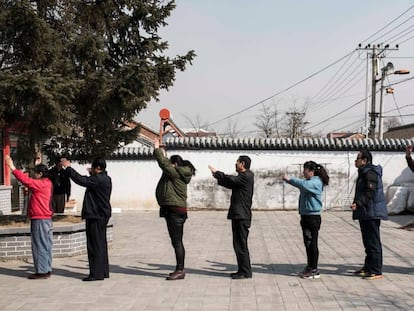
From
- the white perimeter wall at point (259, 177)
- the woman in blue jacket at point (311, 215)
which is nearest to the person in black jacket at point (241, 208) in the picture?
the woman in blue jacket at point (311, 215)

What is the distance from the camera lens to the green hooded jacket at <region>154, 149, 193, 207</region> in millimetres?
6668

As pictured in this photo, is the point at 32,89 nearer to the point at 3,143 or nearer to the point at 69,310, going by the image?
the point at 69,310

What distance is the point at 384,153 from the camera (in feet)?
59.7

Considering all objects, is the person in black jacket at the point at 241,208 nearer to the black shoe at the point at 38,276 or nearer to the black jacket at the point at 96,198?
the black jacket at the point at 96,198

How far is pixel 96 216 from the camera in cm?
689

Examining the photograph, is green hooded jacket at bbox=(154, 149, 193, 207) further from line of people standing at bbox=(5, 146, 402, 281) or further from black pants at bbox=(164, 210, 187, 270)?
black pants at bbox=(164, 210, 187, 270)

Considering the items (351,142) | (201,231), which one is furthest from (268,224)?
(351,142)

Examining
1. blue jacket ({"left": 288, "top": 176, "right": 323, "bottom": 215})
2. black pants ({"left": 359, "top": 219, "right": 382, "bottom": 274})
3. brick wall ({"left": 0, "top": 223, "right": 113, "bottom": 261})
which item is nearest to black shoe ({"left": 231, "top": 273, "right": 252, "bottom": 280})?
blue jacket ({"left": 288, "top": 176, "right": 323, "bottom": 215})

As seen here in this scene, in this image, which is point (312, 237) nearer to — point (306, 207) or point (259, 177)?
point (306, 207)

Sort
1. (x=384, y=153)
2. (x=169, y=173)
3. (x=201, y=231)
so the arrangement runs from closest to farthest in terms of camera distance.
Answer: (x=169, y=173) < (x=201, y=231) < (x=384, y=153)

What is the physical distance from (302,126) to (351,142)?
2700cm

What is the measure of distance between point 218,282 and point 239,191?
1.20 m

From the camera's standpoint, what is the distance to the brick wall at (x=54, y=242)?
8.23m

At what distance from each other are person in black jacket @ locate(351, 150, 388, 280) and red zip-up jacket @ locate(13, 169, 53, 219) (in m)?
4.01
